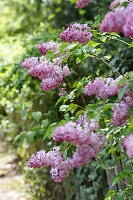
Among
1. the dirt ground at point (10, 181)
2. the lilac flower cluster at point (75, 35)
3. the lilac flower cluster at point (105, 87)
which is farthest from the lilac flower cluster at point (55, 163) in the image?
the dirt ground at point (10, 181)

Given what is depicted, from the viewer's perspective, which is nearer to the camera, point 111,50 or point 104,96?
point 104,96

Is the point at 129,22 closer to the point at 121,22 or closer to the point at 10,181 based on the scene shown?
the point at 121,22

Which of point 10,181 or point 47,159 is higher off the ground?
point 10,181

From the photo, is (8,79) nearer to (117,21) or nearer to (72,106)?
(72,106)

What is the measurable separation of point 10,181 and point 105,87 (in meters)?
4.23

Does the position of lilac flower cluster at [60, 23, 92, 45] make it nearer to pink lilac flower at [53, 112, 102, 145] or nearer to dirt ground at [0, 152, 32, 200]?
pink lilac flower at [53, 112, 102, 145]

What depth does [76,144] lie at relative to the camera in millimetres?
1229

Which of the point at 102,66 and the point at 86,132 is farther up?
the point at 102,66

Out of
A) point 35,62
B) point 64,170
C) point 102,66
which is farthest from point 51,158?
point 102,66

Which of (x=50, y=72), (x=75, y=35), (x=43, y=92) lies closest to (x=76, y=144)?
(x=50, y=72)

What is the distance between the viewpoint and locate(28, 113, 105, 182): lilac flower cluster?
116 centimetres

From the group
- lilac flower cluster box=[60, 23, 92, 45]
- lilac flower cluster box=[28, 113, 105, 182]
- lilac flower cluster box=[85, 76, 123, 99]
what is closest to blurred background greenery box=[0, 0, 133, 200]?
lilac flower cluster box=[60, 23, 92, 45]

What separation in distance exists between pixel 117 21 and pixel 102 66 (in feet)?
4.68

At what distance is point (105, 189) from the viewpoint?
8.65ft
